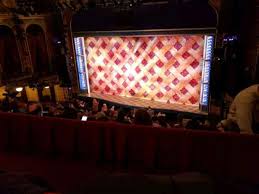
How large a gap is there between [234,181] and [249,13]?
379cm

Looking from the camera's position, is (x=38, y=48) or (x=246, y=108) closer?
(x=246, y=108)

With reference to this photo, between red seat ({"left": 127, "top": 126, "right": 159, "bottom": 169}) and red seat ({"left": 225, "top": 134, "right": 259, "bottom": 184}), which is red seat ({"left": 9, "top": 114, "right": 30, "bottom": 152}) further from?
red seat ({"left": 225, "top": 134, "right": 259, "bottom": 184})

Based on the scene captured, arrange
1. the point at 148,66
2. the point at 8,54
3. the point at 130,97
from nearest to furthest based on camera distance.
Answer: the point at 148,66 → the point at 130,97 → the point at 8,54

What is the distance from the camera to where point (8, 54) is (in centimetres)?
844

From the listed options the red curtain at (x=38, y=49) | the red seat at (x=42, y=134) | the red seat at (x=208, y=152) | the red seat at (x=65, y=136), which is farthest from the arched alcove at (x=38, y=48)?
the red seat at (x=208, y=152)

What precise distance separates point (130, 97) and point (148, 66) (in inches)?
42.0

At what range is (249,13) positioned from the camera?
4.90 metres

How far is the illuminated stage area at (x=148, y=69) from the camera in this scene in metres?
5.45

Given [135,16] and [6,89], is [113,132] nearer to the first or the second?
[135,16]

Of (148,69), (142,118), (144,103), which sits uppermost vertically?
(148,69)

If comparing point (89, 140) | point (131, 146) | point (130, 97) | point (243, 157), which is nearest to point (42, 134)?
point (89, 140)

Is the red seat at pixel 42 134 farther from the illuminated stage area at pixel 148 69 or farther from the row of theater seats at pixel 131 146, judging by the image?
the illuminated stage area at pixel 148 69

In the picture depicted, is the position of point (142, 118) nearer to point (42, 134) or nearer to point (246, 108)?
point (42, 134)

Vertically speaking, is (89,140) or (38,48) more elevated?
(38,48)
